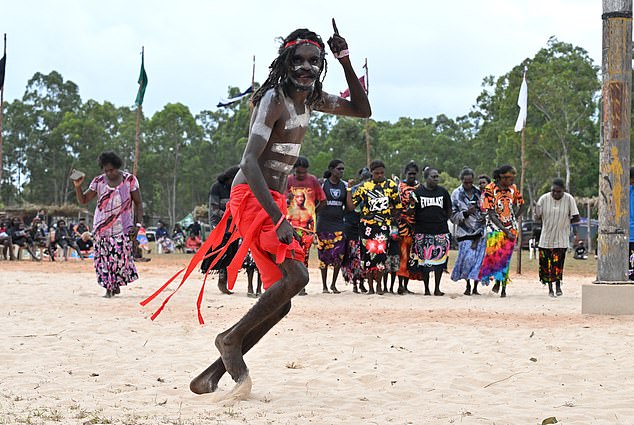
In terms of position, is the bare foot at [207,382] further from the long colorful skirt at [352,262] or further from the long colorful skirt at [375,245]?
the long colorful skirt at [352,262]

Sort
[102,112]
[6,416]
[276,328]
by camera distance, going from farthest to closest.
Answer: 1. [102,112]
2. [276,328]
3. [6,416]

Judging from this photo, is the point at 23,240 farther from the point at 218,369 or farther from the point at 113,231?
the point at 218,369

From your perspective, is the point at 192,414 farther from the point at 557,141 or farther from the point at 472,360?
the point at 557,141

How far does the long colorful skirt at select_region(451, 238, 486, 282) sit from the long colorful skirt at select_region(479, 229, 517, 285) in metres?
0.09

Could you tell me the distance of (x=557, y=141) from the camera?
143 ft

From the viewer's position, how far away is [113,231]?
434 inches

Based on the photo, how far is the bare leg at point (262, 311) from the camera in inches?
190

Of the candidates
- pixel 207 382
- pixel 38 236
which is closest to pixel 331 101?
pixel 207 382

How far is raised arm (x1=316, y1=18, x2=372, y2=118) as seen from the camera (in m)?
5.25

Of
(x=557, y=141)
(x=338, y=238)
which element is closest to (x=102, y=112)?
(x=557, y=141)

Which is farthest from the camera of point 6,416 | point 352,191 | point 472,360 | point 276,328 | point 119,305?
point 352,191

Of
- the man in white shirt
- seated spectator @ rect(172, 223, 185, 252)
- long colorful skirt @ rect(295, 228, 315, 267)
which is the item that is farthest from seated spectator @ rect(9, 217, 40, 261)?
long colorful skirt @ rect(295, 228, 315, 267)

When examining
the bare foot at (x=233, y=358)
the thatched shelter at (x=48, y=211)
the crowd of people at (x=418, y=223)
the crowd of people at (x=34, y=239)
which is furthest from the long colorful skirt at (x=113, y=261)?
the thatched shelter at (x=48, y=211)

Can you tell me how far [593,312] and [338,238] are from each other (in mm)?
4274
